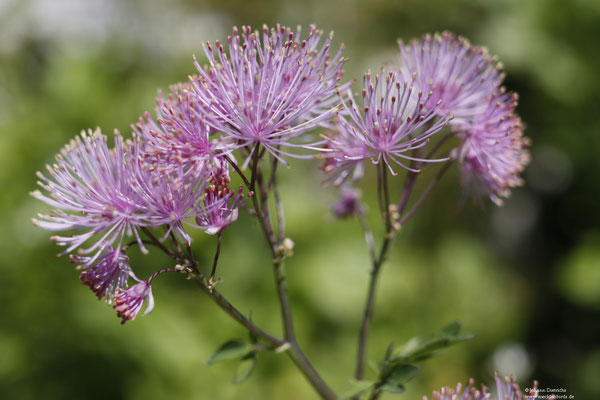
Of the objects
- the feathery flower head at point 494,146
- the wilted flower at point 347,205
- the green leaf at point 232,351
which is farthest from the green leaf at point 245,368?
the feathery flower head at point 494,146

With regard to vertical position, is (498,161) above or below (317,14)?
below

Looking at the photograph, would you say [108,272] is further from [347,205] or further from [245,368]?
[347,205]

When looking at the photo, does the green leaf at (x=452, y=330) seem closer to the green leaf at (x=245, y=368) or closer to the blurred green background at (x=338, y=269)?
the green leaf at (x=245, y=368)

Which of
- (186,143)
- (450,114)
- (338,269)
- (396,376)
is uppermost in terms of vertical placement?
(186,143)

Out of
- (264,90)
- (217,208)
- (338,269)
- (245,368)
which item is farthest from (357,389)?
(338,269)

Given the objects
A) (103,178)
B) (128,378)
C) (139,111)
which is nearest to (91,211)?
(103,178)

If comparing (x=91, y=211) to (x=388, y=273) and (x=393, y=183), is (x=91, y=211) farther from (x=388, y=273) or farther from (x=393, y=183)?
(x=393, y=183)
